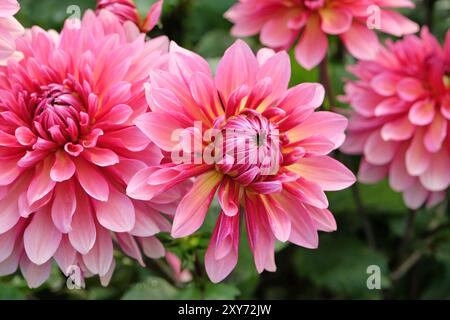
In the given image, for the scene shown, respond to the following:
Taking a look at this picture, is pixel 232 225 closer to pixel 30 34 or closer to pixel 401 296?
pixel 30 34

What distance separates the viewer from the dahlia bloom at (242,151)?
0.60m

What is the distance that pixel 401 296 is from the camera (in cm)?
111

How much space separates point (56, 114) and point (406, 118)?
51 cm

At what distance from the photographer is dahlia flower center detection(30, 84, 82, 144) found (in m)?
0.64

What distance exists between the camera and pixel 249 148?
0.60 meters

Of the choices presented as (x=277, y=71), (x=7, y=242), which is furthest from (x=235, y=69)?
(x=7, y=242)

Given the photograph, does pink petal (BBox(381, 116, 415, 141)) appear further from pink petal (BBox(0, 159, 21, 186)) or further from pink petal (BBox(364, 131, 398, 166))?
pink petal (BBox(0, 159, 21, 186))

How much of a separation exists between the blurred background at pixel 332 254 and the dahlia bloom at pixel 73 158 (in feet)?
0.75

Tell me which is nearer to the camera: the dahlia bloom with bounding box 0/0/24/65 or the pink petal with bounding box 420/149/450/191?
the dahlia bloom with bounding box 0/0/24/65

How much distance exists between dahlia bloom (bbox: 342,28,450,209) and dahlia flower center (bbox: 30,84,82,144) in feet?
1.40

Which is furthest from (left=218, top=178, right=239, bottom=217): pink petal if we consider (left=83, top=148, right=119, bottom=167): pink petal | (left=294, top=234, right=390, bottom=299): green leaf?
(left=294, top=234, right=390, bottom=299): green leaf
